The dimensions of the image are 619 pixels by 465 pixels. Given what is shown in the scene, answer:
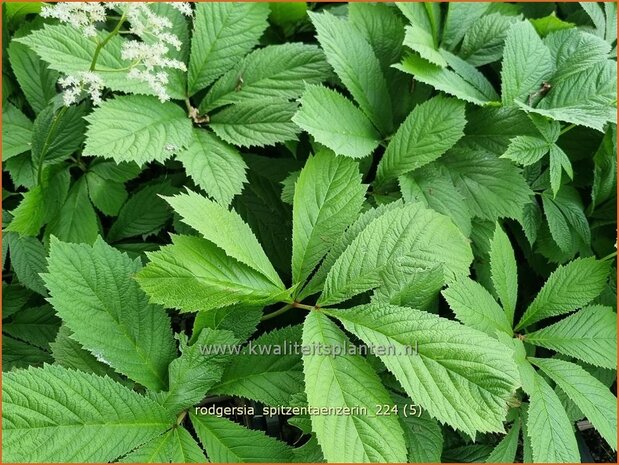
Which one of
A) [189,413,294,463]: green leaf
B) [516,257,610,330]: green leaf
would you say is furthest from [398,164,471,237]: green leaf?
[189,413,294,463]: green leaf

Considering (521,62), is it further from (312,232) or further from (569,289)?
(312,232)

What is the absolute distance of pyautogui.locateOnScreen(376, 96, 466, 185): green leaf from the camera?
1.22 metres

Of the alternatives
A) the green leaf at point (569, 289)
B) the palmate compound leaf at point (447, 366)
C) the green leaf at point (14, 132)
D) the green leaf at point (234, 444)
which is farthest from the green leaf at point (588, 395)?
the green leaf at point (14, 132)

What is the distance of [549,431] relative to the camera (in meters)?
1.09

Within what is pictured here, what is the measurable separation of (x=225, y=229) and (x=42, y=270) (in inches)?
20.8

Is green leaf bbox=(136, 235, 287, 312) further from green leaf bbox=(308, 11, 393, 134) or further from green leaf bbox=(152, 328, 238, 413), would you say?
green leaf bbox=(308, 11, 393, 134)

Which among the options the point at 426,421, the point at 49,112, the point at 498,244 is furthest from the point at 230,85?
the point at 426,421

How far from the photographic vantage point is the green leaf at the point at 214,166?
1161 mm

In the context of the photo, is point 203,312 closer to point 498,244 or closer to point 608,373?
point 498,244

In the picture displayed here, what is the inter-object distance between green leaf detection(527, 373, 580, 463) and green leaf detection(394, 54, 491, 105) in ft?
2.10

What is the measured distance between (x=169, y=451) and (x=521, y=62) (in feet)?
3.66

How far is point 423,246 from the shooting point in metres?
1.07

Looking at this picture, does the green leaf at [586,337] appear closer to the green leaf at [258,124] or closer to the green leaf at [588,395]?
the green leaf at [588,395]

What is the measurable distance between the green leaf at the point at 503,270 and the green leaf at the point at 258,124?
49 cm
